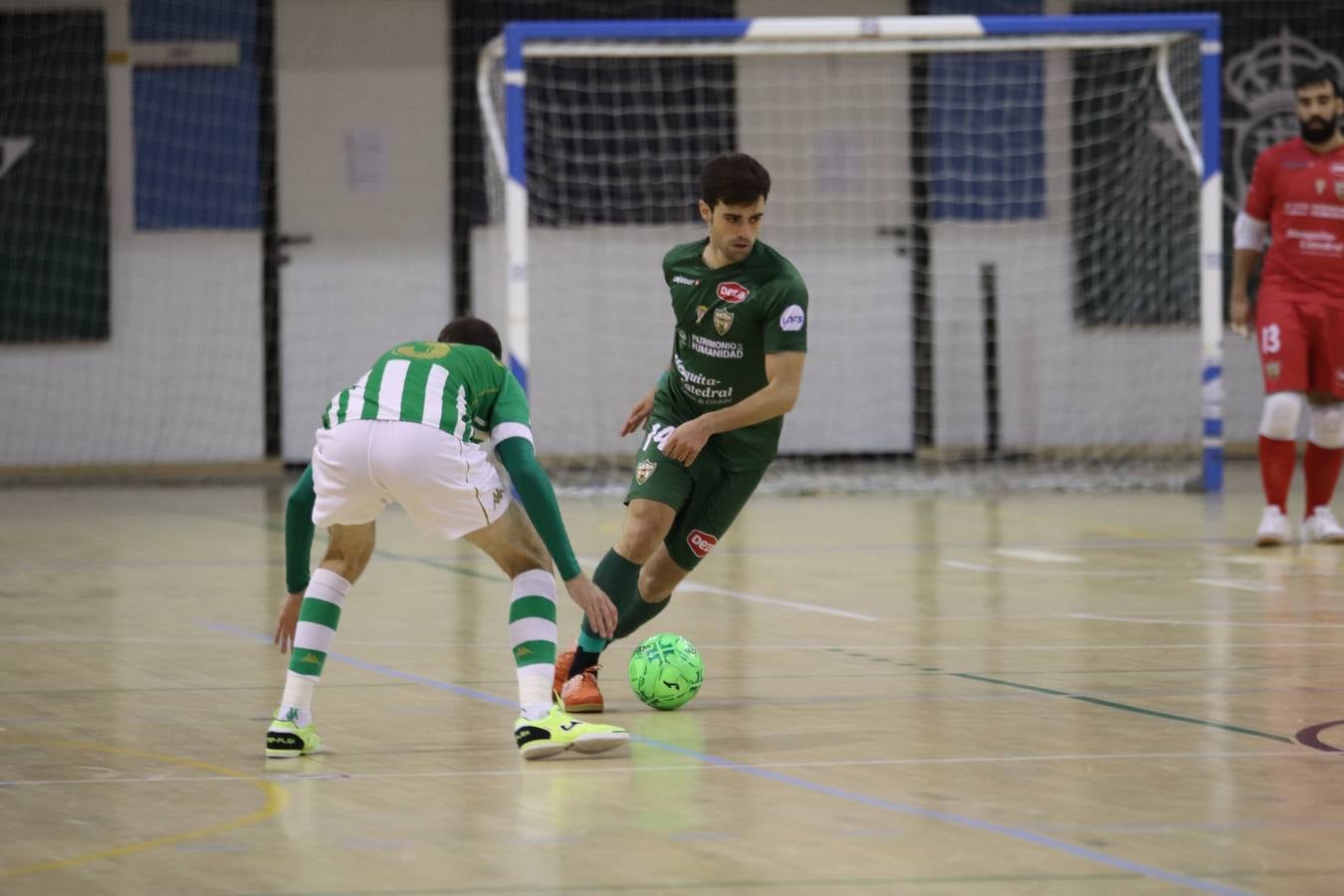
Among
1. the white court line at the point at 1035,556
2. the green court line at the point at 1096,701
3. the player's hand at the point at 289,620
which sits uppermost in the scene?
the player's hand at the point at 289,620

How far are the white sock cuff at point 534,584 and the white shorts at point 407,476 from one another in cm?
17

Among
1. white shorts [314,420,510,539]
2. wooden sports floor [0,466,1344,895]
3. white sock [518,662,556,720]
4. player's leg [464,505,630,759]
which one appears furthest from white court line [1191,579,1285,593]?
white shorts [314,420,510,539]

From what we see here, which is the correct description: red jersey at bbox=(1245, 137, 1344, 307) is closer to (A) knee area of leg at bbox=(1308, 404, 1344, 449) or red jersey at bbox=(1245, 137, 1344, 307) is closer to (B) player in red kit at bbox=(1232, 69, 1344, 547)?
(B) player in red kit at bbox=(1232, 69, 1344, 547)

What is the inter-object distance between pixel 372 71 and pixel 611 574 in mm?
10254

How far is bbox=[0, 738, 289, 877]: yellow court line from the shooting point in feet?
11.6

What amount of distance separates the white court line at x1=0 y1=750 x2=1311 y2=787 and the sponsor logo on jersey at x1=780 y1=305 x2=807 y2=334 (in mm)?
1286

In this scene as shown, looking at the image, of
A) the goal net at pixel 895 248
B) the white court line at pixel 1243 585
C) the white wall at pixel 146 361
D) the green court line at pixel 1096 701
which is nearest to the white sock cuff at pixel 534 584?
the green court line at pixel 1096 701

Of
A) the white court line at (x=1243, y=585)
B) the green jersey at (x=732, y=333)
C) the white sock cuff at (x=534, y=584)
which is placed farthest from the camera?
the white court line at (x=1243, y=585)

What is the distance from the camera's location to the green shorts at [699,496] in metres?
5.42

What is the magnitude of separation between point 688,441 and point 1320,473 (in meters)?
5.15

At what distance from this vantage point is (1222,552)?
8883 mm

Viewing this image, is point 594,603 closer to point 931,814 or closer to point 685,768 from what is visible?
point 685,768

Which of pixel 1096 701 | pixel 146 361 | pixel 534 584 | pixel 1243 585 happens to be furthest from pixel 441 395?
pixel 146 361

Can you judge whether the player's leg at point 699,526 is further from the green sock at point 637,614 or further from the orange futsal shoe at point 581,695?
the orange futsal shoe at point 581,695
